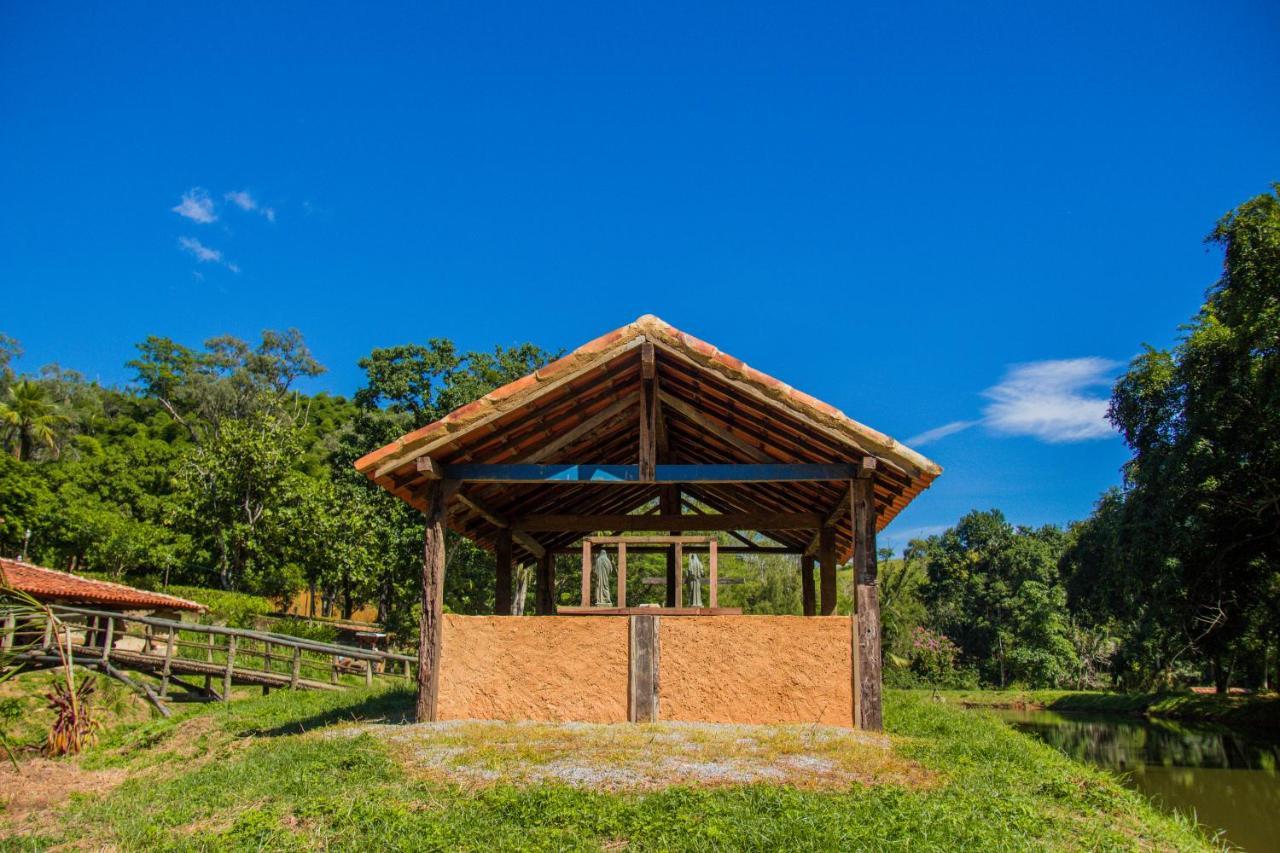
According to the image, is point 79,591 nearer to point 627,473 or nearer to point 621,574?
point 621,574

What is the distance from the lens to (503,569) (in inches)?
568

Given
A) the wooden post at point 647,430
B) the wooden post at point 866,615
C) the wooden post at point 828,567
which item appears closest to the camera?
the wooden post at point 866,615

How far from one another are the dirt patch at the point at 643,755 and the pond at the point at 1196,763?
186 inches

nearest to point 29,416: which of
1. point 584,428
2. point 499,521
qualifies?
point 499,521

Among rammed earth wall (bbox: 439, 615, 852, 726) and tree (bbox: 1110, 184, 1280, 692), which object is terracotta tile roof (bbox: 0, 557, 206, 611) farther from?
tree (bbox: 1110, 184, 1280, 692)

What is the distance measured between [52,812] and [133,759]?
325cm

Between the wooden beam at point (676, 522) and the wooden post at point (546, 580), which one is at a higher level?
the wooden beam at point (676, 522)

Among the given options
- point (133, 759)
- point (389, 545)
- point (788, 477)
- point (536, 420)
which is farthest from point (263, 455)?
point (788, 477)

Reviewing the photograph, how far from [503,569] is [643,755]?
269 inches

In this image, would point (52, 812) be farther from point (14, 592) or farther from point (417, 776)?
point (14, 592)

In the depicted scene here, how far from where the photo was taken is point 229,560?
31875 mm

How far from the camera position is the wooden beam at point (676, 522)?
1342 cm

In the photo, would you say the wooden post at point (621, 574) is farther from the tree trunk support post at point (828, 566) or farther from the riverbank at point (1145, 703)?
the riverbank at point (1145, 703)

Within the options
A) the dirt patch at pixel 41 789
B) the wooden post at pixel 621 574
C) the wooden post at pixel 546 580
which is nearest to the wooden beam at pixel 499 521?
the wooden post at pixel 546 580
